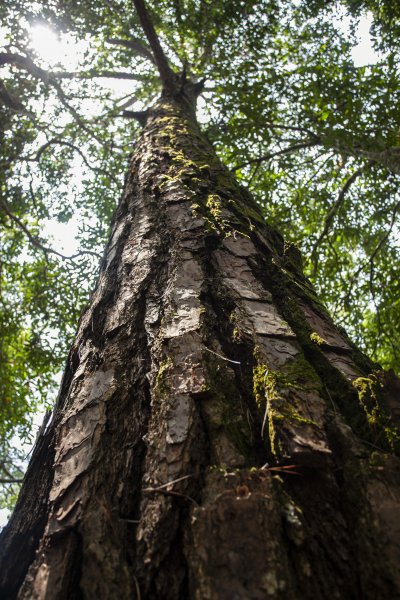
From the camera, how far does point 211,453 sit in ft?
3.31

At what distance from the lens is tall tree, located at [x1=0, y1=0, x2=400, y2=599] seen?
817 millimetres

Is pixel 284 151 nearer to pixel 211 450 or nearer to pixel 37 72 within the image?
pixel 37 72

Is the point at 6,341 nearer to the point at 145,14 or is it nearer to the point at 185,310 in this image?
the point at 145,14

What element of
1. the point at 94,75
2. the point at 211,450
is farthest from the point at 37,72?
the point at 211,450

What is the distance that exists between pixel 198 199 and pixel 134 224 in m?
0.39

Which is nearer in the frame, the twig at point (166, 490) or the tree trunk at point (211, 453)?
the tree trunk at point (211, 453)

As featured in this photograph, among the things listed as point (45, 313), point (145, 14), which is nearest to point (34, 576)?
point (145, 14)

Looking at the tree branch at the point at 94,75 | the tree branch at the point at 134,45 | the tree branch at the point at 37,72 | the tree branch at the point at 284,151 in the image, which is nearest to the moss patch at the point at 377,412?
the tree branch at the point at 284,151

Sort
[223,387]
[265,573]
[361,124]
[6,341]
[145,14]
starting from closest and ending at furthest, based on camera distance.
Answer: [265,573] < [223,387] < [145,14] < [361,124] < [6,341]

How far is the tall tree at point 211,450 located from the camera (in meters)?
0.82

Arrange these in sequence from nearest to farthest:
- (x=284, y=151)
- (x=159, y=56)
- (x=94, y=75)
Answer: (x=159, y=56), (x=284, y=151), (x=94, y=75)

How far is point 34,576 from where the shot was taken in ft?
3.08

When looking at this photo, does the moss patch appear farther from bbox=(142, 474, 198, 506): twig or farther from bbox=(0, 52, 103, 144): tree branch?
bbox=(0, 52, 103, 144): tree branch

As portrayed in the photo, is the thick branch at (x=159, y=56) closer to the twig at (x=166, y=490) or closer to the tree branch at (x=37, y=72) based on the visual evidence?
the tree branch at (x=37, y=72)
